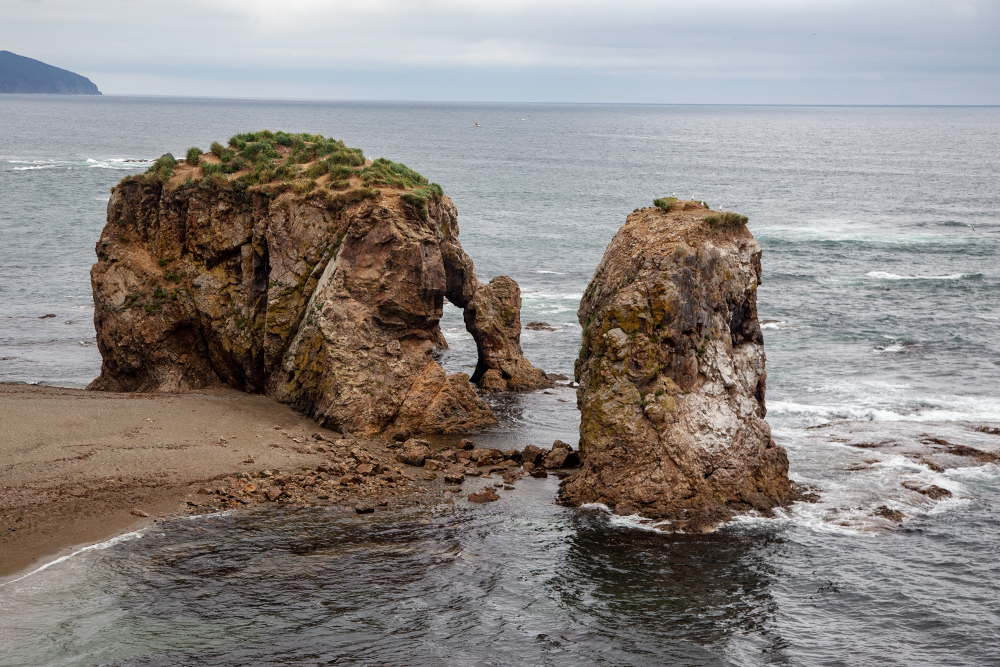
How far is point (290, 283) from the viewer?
34250mm

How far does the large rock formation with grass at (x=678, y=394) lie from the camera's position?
88.2 ft

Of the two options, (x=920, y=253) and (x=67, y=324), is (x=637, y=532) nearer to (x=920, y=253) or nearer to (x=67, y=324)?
(x=67, y=324)

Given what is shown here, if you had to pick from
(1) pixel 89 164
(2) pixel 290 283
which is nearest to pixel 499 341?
(2) pixel 290 283

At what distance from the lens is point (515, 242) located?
79688 millimetres

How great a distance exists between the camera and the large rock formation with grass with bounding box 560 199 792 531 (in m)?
26.9

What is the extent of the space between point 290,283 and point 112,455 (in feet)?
31.4

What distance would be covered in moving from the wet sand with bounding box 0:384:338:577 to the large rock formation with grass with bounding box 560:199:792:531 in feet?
30.1

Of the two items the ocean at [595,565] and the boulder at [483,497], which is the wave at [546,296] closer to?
the ocean at [595,565]

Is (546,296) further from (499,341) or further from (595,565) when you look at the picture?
(595,565)

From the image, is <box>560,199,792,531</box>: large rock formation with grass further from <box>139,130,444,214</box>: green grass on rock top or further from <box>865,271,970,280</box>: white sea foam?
<box>865,271,970,280</box>: white sea foam

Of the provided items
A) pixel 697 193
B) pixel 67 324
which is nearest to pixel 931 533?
pixel 67 324

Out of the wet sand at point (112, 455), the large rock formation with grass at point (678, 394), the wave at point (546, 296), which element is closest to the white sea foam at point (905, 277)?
the wave at point (546, 296)

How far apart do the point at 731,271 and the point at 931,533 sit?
31.1 ft

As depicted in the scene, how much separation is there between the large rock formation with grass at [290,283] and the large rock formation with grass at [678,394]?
748 cm
